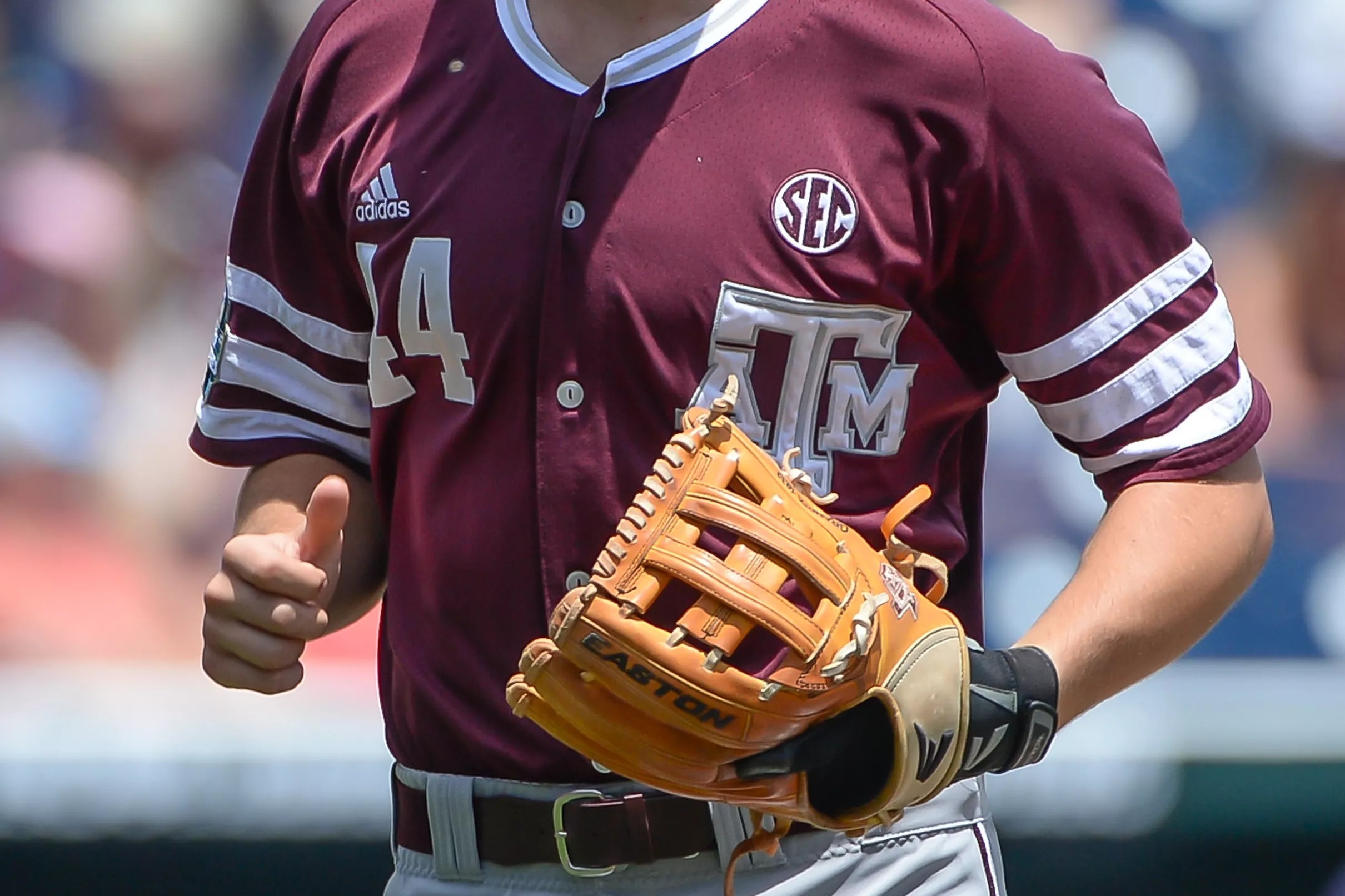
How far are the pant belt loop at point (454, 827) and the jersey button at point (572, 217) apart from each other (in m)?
0.54

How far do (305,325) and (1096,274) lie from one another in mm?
807

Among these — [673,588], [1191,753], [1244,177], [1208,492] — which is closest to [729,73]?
[673,588]

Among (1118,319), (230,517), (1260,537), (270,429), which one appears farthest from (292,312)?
(230,517)

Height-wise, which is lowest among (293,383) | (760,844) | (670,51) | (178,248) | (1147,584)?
(178,248)

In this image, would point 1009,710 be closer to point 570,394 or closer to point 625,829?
point 625,829

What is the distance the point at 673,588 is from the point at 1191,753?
243cm

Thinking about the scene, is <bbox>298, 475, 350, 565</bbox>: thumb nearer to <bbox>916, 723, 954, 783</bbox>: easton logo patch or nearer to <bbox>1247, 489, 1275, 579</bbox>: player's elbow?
<bbox>916, 723, 954, 783</bbox>: easton logo patch

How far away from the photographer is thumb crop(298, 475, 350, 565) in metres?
1.51

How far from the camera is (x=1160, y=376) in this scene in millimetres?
1586

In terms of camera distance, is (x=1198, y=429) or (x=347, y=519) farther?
(x=347, y=519)

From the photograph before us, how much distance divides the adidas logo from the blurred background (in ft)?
6.98

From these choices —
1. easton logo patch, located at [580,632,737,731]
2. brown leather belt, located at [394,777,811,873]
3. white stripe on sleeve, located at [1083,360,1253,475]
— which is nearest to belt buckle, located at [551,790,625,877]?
brown leather belt, located at [394,777,811,873]

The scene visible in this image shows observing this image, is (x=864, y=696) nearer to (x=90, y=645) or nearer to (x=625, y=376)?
(x=625, y=376)

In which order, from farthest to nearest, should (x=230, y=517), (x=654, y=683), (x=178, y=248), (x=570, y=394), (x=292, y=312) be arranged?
1. (x=178, y=248)
2. (x=230, y=517)
3. (x=292, y=312)
4. (x=570, y=394)
5. (x=654, y=683)
